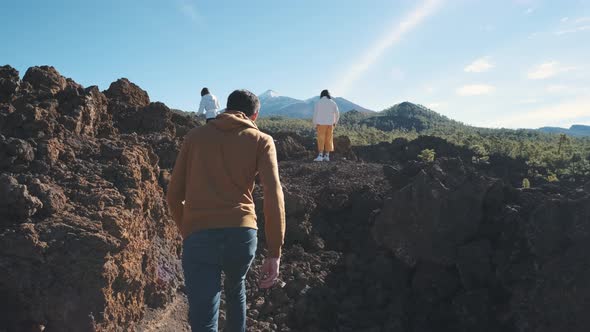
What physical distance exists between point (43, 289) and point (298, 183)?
608cm

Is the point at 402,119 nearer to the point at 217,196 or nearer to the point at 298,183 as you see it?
the point at 298,183

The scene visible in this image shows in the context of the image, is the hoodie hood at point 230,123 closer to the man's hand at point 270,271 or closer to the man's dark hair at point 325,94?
the man's hand at point 270,271

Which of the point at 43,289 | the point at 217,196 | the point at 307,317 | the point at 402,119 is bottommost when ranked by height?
the point at 307,317

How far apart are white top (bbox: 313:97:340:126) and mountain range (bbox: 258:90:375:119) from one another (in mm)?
50026

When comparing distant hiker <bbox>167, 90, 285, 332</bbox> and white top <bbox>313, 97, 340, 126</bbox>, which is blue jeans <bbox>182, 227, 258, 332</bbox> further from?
white top <bbox>313, 97, 340, 126</bbox>

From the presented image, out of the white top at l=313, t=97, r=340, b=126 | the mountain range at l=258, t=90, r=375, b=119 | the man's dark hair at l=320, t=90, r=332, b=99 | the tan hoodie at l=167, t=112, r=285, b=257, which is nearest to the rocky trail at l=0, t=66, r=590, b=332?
the tan hoodie at l=167, t=112, r=285, b=257

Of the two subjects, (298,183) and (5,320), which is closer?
(5,320)

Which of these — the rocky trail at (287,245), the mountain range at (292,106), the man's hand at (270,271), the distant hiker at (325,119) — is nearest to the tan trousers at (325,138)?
the distant hiker at (325,119)

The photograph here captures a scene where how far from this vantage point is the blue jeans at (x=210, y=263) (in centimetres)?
258

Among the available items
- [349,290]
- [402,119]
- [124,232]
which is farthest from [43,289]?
[402,119]

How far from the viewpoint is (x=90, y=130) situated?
5379mm

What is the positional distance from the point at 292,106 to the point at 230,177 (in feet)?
259

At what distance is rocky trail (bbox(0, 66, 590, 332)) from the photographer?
10.7 ft

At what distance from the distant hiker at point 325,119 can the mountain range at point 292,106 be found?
163 feet
